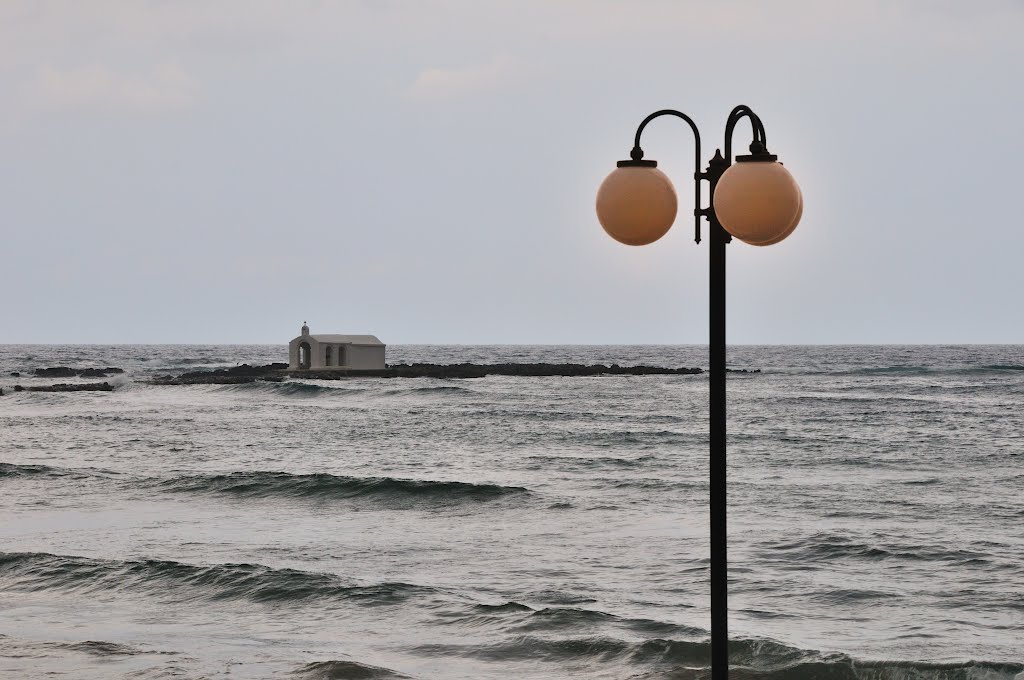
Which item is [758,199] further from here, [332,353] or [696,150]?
[332,353]

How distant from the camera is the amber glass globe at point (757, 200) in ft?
18.3

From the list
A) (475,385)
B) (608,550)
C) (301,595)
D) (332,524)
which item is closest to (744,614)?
(608,550)

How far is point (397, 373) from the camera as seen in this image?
83562 mm

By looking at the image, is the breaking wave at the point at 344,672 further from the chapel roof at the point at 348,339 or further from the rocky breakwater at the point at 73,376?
the chapel roof at the point at 348,339

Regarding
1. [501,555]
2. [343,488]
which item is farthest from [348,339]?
[501,555]

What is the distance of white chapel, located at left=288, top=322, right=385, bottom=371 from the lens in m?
81.0

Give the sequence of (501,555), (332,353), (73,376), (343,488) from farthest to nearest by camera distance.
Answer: (73,376) < (332,353) < (343,488) < (501,555)

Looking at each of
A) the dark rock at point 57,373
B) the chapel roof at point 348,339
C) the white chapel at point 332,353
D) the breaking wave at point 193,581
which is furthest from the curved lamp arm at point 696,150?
the dark rock at point 57,373

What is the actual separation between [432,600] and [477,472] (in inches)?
631

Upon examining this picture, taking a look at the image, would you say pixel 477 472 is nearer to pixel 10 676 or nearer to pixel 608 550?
pixel 608 550

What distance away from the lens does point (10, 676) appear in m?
11.0

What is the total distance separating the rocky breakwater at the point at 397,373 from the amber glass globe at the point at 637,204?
71.1 metres

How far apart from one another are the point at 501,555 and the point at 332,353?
64163mm

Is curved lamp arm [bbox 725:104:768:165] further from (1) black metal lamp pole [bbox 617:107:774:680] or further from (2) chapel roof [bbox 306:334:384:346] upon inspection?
(2) chapel roof [bbox 306:334:384:346]
